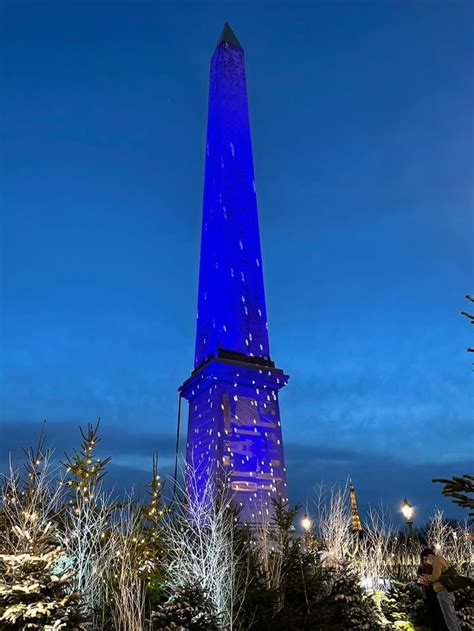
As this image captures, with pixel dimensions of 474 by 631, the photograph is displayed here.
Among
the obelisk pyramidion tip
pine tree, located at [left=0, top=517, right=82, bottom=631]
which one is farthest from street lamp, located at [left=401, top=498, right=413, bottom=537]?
the obelisk pyramidion tip

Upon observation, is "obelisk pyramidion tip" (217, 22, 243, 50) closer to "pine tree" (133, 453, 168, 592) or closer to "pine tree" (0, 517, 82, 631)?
"pine tree" (133, 453, 168, 592)

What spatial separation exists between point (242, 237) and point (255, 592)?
883 cm

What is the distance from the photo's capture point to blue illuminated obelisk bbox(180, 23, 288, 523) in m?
10.8

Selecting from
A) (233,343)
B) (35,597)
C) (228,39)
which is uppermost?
(228,39)

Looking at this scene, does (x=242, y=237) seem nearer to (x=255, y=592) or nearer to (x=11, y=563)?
(x=255, y=592)

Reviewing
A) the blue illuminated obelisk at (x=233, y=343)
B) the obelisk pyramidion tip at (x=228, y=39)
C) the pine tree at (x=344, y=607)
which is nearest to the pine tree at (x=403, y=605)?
the pine tree at (x=344, y=607)

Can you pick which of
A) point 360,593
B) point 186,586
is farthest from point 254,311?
point 186,586

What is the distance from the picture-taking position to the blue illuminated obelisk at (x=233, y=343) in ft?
35.4

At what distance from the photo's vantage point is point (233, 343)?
12219 mm

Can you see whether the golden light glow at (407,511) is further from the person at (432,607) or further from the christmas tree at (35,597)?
the christmas tree at (35,597)

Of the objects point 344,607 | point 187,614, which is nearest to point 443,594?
point 344,607

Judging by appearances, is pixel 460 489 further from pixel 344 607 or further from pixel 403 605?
pixel 403 605

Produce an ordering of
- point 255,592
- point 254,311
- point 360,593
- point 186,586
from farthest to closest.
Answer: point 254,311 < point 360,593 < point 255,592 < point 186,586

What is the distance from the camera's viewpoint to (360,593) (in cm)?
837
